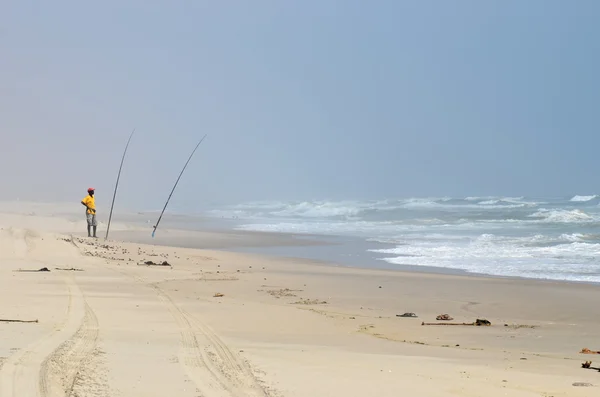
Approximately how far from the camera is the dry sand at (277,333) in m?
4.15

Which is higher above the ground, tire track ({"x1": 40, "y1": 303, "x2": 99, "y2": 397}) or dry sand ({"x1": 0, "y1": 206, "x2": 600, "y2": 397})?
dry sand ({"x1": 0, "y1": 206, "x2": 600, "y2": 397})

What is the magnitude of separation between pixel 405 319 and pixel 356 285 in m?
3.26

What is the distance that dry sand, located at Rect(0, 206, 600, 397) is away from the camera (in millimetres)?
4152

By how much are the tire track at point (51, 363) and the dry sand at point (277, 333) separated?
12mm

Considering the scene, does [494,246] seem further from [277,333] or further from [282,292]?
[277,333]

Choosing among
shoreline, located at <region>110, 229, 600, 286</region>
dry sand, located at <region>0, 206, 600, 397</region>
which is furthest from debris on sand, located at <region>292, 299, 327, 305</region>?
shoreline, located at <region>110, 229, 600, 286</region>

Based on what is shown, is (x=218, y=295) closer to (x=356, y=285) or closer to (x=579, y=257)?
(x=356, y=285)

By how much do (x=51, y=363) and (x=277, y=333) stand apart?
8.34ft

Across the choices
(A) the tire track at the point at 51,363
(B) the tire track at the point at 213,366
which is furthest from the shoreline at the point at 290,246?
(A) the tire track at the point at 51,363

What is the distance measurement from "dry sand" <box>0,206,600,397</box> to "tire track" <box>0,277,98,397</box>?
0.01m

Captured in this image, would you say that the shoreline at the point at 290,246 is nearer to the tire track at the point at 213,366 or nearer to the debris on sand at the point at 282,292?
the debris on sand at the point at 282,292

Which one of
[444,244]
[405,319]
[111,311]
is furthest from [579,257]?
[111,311]

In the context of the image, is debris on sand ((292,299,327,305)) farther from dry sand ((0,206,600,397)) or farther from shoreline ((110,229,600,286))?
shoreline ((110,229,600,286))

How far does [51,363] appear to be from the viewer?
419cm
